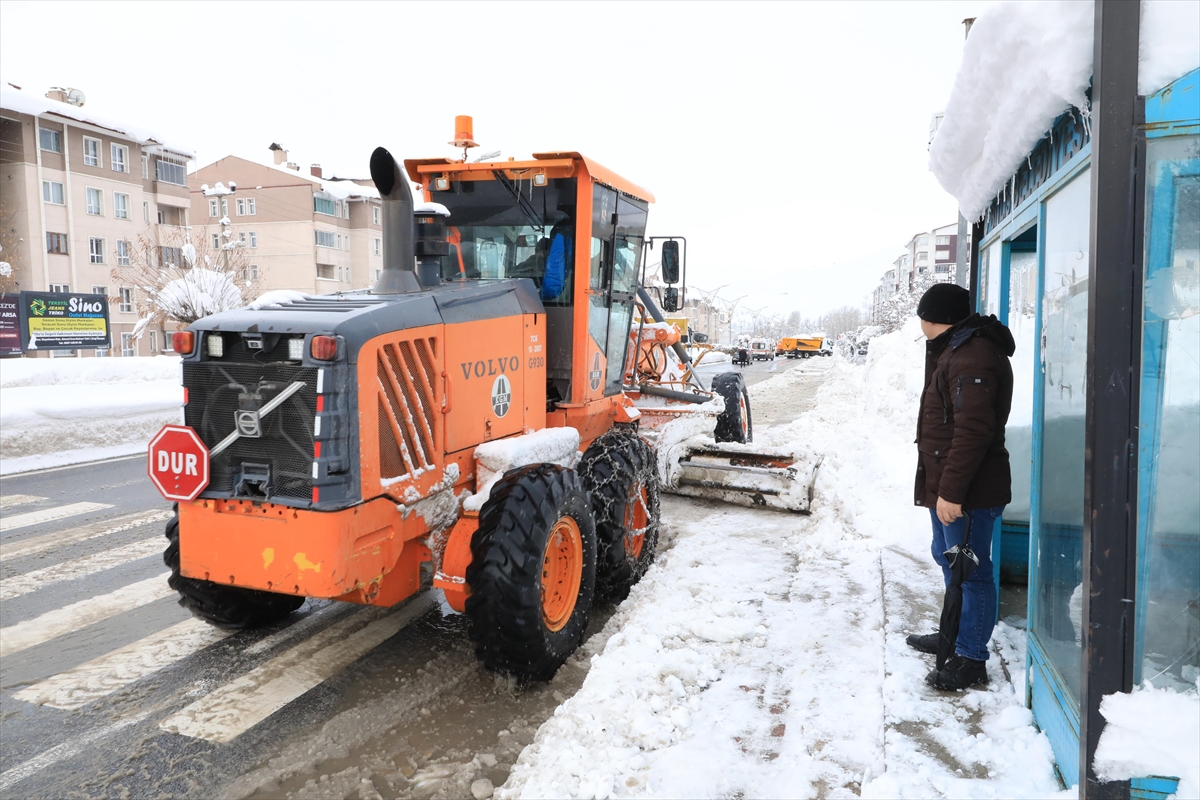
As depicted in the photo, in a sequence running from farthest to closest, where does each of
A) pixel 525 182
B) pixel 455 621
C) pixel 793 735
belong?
pixel 525 182 → pixel 455 621 → pixel 793 735

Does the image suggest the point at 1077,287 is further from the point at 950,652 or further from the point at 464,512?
the point at 464,512

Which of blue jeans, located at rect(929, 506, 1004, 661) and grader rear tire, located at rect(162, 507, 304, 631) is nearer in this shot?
blue jeans, located at rect(929, 506, 1004, 661)

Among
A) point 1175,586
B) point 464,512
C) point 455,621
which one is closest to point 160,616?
point 455,621

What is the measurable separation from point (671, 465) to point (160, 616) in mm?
4818

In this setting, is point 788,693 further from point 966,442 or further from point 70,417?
point 70,417

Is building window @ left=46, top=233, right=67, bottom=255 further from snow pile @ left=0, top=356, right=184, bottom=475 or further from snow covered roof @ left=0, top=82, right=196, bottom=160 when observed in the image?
snow pile @ left=0, top=356, right=184, bottom=475

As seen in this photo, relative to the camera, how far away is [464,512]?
436cm

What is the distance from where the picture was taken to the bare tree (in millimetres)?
25078

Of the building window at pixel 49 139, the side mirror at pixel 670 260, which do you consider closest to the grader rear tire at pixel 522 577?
the side mirror at pixel 670 260

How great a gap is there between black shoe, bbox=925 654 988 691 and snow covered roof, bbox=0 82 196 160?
131 feet

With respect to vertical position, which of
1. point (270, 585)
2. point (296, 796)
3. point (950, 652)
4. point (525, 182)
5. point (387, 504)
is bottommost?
point (296, 796)

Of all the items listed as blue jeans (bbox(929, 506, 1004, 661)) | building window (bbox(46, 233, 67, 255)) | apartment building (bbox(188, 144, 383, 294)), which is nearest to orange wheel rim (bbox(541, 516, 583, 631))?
blue jeans (bbox(929, 506, 1004, 661))

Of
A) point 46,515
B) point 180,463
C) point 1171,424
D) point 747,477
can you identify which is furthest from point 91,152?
point 1171,424

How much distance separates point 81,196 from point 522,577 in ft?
131
